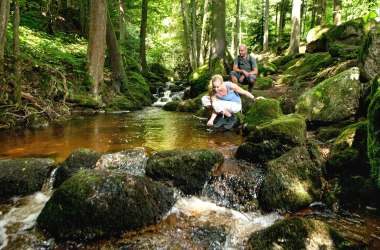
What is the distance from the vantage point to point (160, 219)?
4.23 m

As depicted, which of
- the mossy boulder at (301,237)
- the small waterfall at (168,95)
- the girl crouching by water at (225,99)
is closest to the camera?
the mossy boulder at (301,237)

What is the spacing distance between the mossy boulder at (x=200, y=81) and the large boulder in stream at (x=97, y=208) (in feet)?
36.2

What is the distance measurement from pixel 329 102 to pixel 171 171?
421cm

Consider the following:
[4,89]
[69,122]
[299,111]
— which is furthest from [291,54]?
[4,89]

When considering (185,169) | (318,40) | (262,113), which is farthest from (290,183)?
(318,40)

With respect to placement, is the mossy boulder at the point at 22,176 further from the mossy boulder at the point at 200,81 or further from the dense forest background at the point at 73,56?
the mossy boulder at the point at 200,81

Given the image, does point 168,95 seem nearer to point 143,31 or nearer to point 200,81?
point 200,81

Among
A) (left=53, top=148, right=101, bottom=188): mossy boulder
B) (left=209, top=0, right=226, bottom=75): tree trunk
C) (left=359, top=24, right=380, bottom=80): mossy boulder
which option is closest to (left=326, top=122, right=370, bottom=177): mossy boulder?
(left=359, top=24, right=380, bottom=80): mossy boulder

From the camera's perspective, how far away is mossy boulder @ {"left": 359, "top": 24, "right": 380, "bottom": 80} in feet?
22.7

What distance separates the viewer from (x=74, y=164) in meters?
5.27

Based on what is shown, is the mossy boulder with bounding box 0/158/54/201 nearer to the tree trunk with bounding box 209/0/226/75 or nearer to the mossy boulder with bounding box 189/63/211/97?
the mossy boulder with bounding box 189/63/211/97

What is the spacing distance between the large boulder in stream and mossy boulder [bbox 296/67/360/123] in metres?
4.71

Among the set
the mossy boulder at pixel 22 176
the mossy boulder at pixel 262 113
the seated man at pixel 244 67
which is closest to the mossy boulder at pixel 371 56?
the mossy boulder at pixel 262 113

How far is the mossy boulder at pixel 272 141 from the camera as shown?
5.44m
